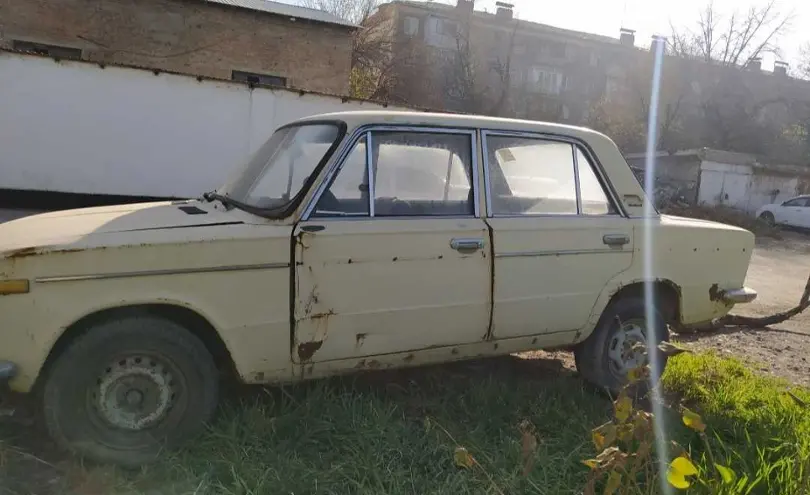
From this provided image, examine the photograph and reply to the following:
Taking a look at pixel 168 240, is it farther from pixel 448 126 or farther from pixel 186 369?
pixel 448 126

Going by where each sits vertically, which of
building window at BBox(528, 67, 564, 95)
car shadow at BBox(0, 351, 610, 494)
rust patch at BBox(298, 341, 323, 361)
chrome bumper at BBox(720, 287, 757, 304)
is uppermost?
building window at BBox(528, 67, 564, 95)

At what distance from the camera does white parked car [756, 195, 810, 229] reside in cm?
2294

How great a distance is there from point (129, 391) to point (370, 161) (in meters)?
1.74

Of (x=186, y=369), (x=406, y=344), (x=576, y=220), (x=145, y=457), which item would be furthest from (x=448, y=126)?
(x=145, y=457)

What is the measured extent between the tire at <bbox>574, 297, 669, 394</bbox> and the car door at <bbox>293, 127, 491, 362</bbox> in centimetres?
98

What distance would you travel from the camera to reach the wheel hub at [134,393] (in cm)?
299

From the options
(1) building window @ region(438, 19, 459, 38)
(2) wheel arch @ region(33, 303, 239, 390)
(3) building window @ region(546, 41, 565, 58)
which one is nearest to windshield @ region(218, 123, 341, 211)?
(2) wheel arch @ region(33, 303, 239, 390)

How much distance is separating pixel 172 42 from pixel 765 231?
2029 cm

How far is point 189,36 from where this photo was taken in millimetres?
17406

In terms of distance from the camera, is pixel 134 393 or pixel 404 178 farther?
pixel 404 178

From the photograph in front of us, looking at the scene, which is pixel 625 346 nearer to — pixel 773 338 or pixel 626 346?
pixel 626 346

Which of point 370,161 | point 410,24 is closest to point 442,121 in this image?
point 370,161

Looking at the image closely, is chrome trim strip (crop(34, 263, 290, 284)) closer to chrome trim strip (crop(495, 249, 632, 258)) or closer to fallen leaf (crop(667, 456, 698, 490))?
chrome trim strip (crop(495, 249, 632, 258))

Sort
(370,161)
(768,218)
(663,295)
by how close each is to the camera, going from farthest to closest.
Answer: (768,218), (663,295), (370,161)
